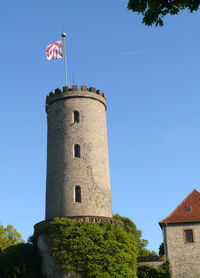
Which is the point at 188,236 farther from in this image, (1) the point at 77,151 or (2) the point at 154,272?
(1) the point at 77,151

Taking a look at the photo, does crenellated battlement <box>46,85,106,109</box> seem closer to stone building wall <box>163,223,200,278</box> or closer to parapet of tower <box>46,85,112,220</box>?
parapet of tower <box>46,85,112,220</box>

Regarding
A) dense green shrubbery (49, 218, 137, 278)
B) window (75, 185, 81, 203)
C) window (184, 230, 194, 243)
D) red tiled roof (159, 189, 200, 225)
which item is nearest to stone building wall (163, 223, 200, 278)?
window (184, 230, 194, 243)

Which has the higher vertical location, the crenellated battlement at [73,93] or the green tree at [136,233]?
the crenellated battlement at [73,93]

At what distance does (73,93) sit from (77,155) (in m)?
6.11

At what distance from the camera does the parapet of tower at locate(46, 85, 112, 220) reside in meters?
33.8

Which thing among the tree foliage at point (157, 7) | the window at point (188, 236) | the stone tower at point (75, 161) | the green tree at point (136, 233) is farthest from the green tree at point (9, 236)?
the tree foliage at point (157, 7)

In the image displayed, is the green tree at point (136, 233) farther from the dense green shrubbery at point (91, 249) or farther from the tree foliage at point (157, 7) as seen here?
the tree foliage at point (157, 7)

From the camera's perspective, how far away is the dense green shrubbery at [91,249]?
30156 mm

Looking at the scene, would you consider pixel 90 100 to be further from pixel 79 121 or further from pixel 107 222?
pixel 107 222

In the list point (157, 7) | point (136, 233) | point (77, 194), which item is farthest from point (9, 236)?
point (157, 7)

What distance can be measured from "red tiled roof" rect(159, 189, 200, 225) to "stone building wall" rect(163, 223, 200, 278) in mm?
491

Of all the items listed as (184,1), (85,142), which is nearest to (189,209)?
(85,142)

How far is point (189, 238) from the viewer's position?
36.8m

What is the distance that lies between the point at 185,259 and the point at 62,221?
39.1 ft
